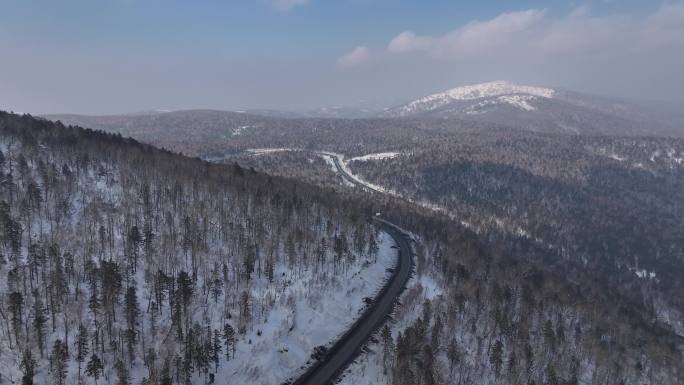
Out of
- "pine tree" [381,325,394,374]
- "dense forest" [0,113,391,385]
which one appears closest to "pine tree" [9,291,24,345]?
"dense forest" [0,113,391,385]

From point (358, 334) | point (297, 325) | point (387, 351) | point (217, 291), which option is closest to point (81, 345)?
point (217, 291)

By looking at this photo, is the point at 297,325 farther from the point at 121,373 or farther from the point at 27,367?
the point at 27,367

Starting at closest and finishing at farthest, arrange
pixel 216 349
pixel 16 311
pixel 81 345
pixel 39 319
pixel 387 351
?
pixel 39 319
pixel 81 345
pixel 16 311
pixel 216 349
pixel 387 351

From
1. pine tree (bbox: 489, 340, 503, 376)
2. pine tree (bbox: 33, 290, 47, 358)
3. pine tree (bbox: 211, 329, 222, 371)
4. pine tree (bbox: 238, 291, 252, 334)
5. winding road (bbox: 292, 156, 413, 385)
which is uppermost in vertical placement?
pine tree (bbox: 33, 290, 47, 358)

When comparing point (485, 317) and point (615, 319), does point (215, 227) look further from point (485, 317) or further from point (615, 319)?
point (615, 319)

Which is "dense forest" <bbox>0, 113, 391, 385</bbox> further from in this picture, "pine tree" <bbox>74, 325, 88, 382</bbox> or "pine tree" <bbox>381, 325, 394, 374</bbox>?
"pine tree" <bbox>381, 325, 394, 374</bbox>

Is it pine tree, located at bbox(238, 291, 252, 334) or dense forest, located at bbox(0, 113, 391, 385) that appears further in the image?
pine tree, located at bbox(238, 291, 252, 334)

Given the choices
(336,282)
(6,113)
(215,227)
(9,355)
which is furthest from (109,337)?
(6,113)
